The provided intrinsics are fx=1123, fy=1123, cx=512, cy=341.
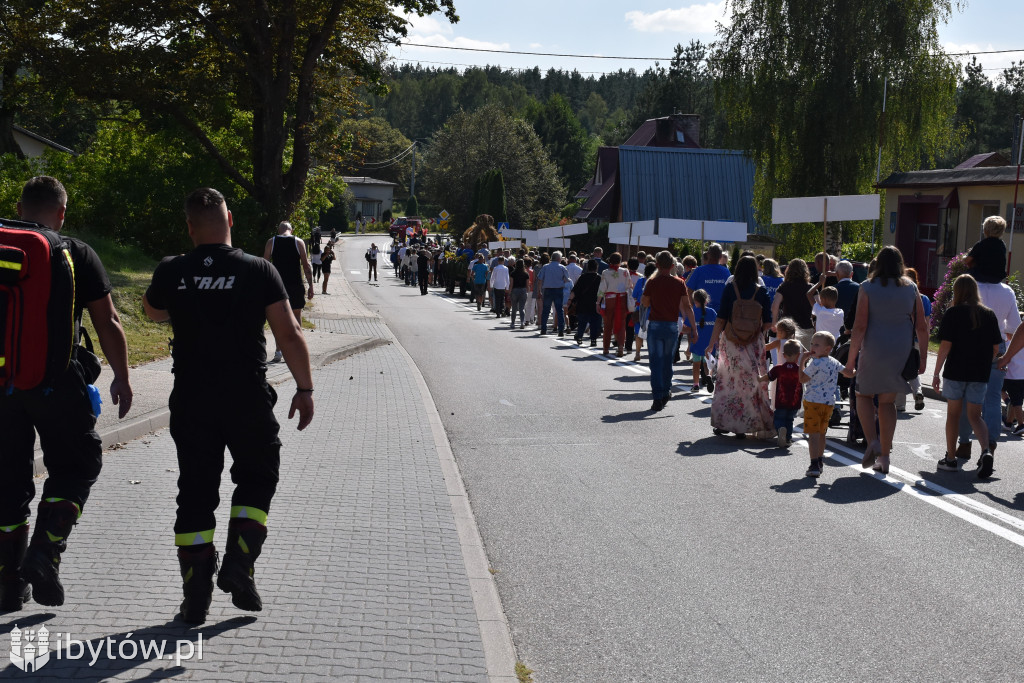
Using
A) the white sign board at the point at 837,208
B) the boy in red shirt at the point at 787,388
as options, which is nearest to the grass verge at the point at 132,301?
the boy in red shirt at the point at 787,388

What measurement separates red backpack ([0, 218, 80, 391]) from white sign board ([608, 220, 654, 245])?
69.3ft

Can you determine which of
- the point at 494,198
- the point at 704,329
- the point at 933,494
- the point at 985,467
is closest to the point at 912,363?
the point at 985,467

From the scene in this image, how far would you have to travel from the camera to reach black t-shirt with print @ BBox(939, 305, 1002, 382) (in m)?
9.03

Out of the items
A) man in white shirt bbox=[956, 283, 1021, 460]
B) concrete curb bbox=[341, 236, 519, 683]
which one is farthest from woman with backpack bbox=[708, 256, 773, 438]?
concrete curb bbox=[341, 236, 519, 683]

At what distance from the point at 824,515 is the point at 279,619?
4.14 meters

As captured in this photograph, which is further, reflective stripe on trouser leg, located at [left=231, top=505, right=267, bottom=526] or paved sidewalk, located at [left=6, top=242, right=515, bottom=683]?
reflective stripe on trouser leg, located at [left=231, top=505, right=267, bottom=526]

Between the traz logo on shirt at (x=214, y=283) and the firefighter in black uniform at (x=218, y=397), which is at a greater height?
the traz logo on shirt at (x=214, y=283)

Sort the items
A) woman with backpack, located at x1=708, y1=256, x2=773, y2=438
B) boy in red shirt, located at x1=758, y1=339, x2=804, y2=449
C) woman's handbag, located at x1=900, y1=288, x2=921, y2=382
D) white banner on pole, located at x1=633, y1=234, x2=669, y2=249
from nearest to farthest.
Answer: woman's handbag, located at x1=900, y1=288, x2=921, y2=382
boy in red shirt, located at x1=758, y1=339, x2=804, y2=449
woman with backpack, located at x1=708, y1=256, x2=773, y2=438
white banner on pole, located at x1=633, y1=234, x2=669, y2=249

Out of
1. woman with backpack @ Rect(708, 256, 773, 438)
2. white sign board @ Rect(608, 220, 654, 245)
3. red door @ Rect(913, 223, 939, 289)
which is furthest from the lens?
red door @ Rect(913, 223, 939, 289)

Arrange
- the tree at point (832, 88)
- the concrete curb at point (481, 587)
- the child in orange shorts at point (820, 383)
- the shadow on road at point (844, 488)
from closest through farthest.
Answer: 1. the concrete curb at point (481, 587)
2. the shadow on road at point (844, 488)
3. the child in orange shorts at point (820, 383)
4. the tree at point (832, 88)

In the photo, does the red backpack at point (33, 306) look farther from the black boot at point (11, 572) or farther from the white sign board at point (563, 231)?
the white sign board at point (563, 231)

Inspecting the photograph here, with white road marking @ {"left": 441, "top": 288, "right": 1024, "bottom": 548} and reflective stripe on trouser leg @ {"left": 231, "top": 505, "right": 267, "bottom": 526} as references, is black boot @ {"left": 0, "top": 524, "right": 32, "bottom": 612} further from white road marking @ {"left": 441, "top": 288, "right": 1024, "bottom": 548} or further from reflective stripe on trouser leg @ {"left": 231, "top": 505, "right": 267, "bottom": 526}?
white road marking @ {"left": 441, "top": 288, "right": 1024, "bottom": 548}

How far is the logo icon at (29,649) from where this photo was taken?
13.5 ft

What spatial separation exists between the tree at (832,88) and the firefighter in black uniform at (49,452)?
102 ft
